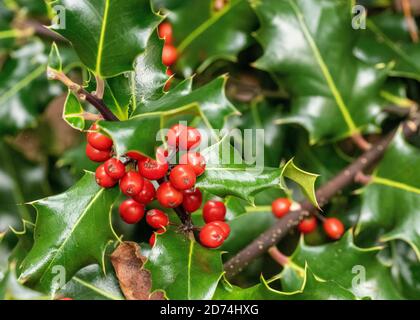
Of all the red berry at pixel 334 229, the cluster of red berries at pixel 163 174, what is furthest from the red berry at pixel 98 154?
the red berry at pixel 334 229

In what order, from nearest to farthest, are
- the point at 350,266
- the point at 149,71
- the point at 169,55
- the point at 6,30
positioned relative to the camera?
the point at 149,71, the point at 350,266, the point at 169,55, the point at 6,30

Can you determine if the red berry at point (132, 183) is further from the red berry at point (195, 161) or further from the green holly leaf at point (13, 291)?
the green holly leaf at point (13, 291)

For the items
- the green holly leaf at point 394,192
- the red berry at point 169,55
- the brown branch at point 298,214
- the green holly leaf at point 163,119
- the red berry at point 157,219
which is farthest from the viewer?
the red berry at point 169,55

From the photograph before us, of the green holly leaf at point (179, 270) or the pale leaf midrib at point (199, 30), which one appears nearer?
the green holly leaf at point (179, 270)

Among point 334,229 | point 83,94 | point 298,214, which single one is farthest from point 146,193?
point 334,229

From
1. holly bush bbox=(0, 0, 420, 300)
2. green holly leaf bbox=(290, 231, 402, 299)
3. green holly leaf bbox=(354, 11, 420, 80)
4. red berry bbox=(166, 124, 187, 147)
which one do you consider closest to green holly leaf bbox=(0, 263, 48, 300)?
holly bush bbox=(0, 0, 420, 300)

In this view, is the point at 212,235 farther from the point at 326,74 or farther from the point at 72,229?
the point at 326,74
